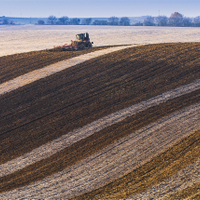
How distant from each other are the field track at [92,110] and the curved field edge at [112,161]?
0.07 m

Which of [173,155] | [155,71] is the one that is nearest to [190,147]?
[173,155]

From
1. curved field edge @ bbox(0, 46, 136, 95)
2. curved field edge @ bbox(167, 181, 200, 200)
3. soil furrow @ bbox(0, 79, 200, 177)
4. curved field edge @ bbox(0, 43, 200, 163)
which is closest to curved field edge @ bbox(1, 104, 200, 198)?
soil furrow @ bbox(0, 79, 200, 177)

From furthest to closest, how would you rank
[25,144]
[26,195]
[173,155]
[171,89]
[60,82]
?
1. [60,82]
2. [171,89]
3. [25,144]
4. [173,155]
5. [26,195]

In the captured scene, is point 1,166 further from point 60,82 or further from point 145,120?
point 60,82

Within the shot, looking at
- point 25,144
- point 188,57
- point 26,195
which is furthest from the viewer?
point 188,57

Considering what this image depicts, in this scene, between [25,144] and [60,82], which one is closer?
[25,144]

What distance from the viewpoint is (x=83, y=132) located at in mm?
21141

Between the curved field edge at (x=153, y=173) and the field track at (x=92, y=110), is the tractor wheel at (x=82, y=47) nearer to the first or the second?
the field track at (x=92, y=110)


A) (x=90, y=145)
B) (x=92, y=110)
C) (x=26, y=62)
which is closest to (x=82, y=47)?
(x=26, y=62)

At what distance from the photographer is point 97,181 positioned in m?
16.2

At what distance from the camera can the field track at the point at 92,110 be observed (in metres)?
17.5

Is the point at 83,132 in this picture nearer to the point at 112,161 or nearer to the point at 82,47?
the point at 112,161

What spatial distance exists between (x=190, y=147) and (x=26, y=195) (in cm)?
978

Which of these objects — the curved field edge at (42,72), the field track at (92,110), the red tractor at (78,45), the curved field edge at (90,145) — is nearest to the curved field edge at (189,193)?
the field track at (92,110)
